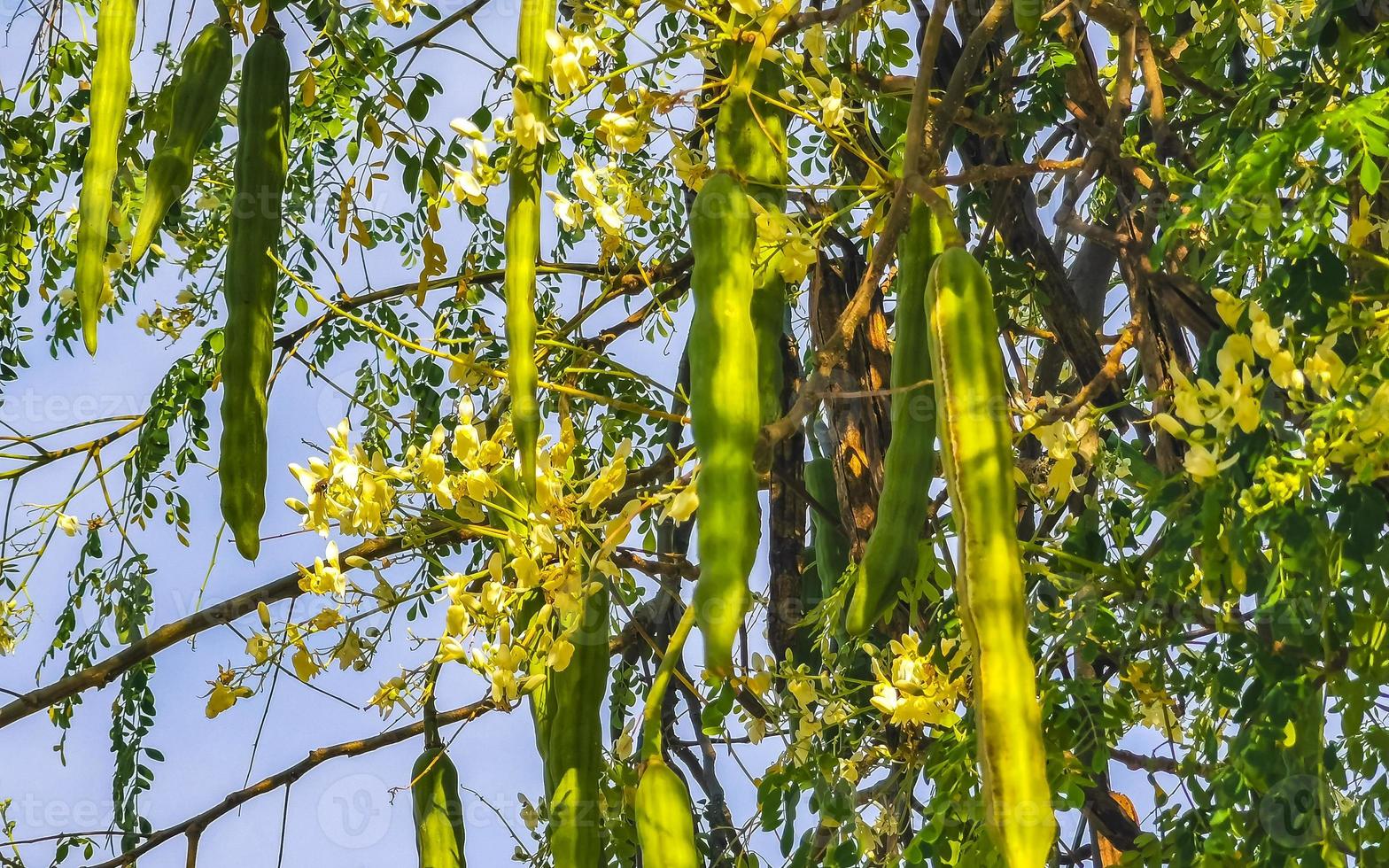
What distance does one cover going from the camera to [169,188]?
137cm

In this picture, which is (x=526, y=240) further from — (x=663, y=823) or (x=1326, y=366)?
(x=1326, y=366)

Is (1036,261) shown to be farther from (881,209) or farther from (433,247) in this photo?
(433,247)

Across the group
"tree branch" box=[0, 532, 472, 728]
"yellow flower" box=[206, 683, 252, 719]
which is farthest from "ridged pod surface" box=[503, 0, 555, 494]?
"tree branch" box=[0, 532, 472, 728]

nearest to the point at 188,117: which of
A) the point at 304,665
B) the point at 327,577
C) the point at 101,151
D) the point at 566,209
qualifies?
the point at 101,151

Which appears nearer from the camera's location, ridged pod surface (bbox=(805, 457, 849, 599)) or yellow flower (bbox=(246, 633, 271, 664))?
yellow flower (bbox=(246, 633, 271, 664))

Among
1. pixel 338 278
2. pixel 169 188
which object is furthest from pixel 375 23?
pixel 169 188

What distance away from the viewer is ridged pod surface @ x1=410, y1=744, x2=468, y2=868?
1.65 m

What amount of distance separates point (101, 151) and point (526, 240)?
0.40 m

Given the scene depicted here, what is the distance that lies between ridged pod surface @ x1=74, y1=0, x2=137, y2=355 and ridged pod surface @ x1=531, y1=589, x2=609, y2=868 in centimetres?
54

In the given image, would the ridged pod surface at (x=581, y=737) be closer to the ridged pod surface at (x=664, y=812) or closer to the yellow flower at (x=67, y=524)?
the ridged pod surface at (x=664, y=812)

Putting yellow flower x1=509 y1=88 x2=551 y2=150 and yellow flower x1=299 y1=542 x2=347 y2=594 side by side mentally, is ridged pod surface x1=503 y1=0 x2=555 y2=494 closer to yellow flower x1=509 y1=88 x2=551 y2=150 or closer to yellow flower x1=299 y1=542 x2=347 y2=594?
yellow flower x1=509 y1=88 x2=551 y2=150

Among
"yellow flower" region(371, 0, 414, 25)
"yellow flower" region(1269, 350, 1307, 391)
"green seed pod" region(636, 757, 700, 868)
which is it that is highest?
"yellow flower" region(371, 0, 414, 25)

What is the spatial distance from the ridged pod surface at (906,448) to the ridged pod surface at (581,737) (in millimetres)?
359

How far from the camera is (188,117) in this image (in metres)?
1.41
